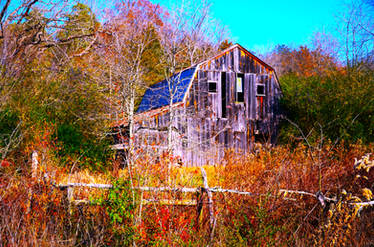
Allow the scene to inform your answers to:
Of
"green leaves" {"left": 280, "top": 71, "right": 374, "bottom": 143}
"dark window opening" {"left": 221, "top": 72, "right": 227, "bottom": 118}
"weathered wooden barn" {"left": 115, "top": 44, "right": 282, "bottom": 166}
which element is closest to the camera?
"green leaves" {"left": 280, "top": 71, "right": 374, "bottom": 143}

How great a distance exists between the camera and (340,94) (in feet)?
56.4

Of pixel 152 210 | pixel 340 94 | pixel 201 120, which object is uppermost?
pixel 340 94

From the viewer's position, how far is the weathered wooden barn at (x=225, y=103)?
16828 mm

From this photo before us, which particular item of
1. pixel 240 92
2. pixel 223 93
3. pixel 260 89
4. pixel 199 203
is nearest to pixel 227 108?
pixel 223 93

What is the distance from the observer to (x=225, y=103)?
1812 cm

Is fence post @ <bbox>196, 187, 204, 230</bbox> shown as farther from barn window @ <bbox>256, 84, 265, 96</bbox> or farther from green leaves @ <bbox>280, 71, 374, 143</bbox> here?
barn window @ <bbox>256, 84, 265, 96</bbox>

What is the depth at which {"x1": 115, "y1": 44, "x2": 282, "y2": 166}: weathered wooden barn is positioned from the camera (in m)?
16.8

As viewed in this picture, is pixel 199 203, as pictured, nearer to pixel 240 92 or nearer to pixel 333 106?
pixel 240 92

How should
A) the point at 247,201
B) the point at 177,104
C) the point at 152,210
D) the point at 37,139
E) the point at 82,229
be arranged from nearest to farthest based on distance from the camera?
the point at 152,210, the point at 82,229, the point at 247,201, the point at 37,139, the point at 177,104

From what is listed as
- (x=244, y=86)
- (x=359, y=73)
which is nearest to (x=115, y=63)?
(x=244, y=86)

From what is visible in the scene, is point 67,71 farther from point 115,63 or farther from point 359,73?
point 359,73

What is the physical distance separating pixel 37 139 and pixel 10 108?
2219mm

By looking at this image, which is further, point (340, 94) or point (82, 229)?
point (340, 94)

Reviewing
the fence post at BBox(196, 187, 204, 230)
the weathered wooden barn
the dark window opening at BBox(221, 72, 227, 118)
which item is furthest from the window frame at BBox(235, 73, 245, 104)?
the fence post at BBox(196, 187, 204, 230)
